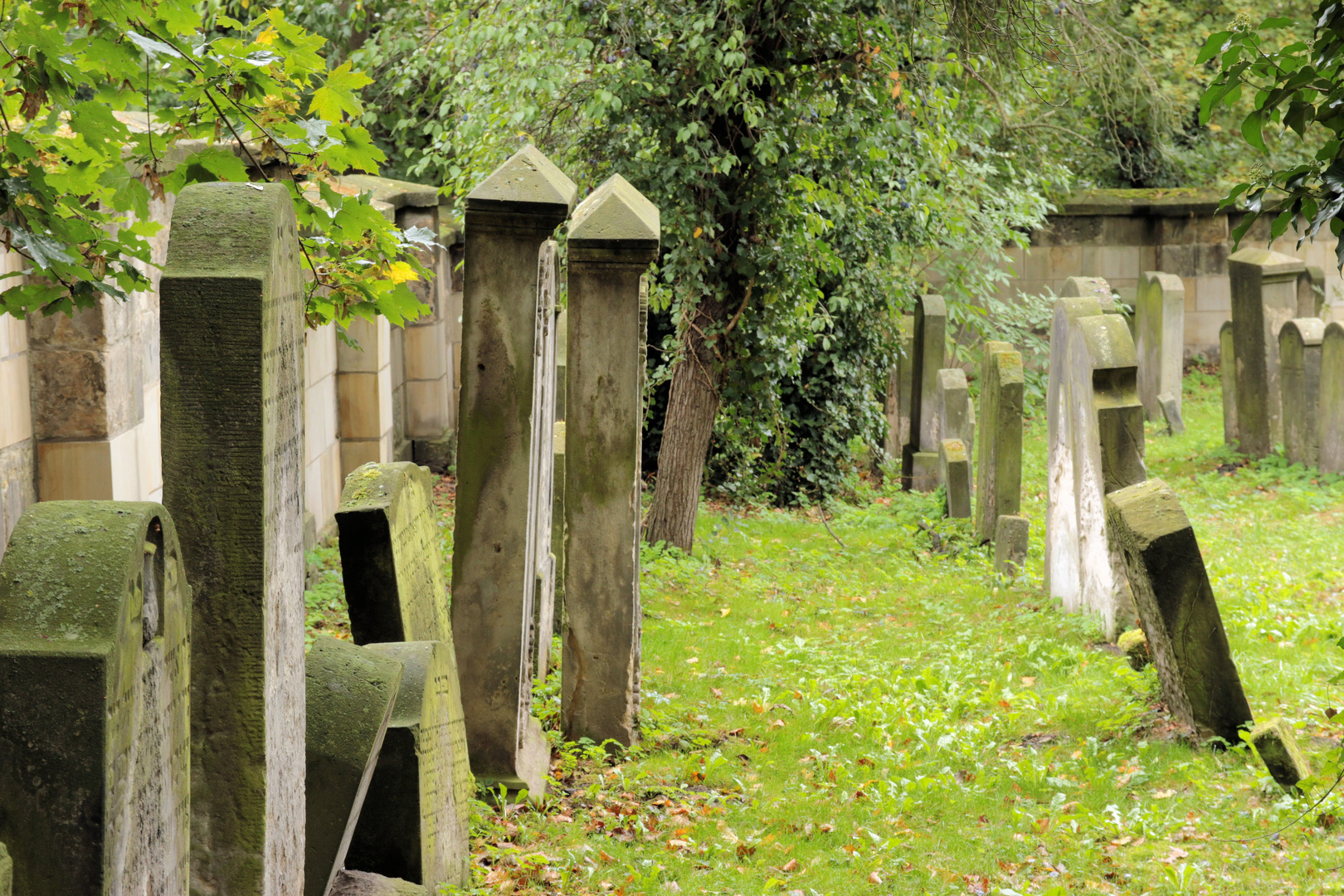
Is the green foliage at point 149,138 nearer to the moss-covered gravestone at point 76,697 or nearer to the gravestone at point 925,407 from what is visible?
the moss-covered gravestone at point 76,697

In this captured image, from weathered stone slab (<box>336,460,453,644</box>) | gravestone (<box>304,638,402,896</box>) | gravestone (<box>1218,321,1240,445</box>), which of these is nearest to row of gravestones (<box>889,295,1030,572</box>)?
gravestone (<box>1218,321,1240,445</box>)

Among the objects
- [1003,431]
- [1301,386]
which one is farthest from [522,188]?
[1301,386]

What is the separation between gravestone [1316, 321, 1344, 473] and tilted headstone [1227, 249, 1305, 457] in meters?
0.71

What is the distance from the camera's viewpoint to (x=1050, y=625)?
707cm

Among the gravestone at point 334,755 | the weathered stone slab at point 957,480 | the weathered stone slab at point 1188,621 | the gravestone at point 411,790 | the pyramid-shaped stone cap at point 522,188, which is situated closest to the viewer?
the gravestone at point 334,755

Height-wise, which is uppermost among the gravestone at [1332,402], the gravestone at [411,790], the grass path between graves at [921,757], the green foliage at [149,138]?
the green foliage at [149,138]

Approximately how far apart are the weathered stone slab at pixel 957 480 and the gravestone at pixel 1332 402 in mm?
3564

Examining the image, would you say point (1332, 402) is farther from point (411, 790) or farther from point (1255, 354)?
point (411, 790)

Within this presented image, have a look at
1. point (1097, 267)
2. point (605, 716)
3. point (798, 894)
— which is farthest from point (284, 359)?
point (1097, 267)

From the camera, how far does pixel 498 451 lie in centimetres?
459

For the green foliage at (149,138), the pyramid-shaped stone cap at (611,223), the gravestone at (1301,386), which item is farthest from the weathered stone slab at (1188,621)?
the gravestone at (1301,386)

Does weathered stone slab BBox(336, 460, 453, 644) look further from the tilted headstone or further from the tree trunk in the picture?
the tilted headstone

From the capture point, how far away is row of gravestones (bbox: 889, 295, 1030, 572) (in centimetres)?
906

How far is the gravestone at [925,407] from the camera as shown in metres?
12.4
